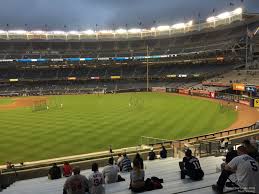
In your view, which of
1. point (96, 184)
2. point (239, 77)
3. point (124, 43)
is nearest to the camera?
point (96, 184)

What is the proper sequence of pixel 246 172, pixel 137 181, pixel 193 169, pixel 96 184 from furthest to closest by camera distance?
pixel 193 169
pixel 96 184
pixel 137 181
pixel 246 172

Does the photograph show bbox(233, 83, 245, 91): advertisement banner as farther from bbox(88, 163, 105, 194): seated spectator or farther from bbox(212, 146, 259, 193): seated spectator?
bbox(212, 146, 259, 193): seated spectator

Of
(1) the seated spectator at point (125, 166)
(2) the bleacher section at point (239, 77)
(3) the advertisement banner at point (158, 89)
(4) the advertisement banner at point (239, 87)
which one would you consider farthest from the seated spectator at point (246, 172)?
(3) the advertisement banner at point (158, 89)

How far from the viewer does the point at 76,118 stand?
135ft

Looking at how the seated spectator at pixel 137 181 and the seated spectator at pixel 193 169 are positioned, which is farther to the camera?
the seated spectator at pixel 193 169

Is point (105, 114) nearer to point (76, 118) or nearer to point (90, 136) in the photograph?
point (76, 118)

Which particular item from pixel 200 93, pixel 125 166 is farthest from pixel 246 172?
pixel 200 93

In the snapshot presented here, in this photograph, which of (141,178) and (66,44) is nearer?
(141,178)

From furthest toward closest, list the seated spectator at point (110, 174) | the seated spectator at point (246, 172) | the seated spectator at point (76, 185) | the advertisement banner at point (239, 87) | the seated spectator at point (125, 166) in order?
the advertisement banner at point (239, 87), the seated spectator at point (125, 166), the seated spectator at point (110, 174), the seated spectator at point (76, 185), the seated spectator at point (246, 172)

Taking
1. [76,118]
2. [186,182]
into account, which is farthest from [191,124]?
[186,182]

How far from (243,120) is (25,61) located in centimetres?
8228

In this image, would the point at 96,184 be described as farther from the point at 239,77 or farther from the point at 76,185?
the point at 239,77

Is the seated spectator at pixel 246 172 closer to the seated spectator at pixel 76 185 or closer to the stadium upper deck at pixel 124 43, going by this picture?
the seated spectator at pixel 76 185

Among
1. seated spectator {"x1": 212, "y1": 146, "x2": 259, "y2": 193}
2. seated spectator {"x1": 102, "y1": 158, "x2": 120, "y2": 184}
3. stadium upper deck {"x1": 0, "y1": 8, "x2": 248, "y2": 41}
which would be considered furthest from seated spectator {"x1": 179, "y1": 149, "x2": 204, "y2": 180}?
stadium upper deck {"x1": 0, "y1": 8, "x2": 248, "y2": 41}
